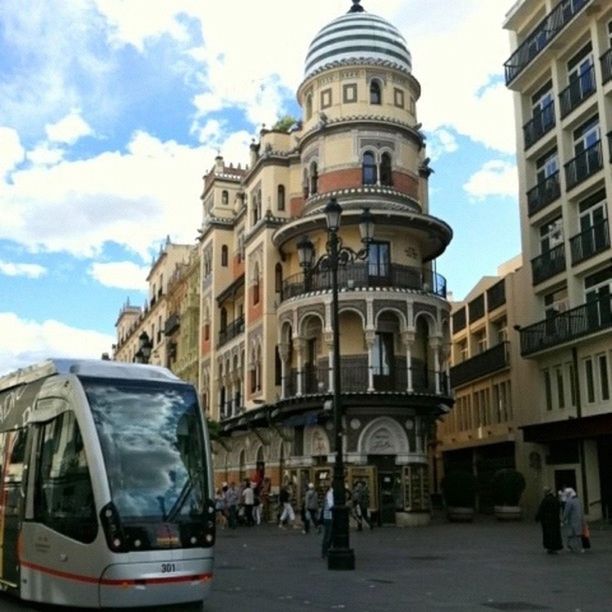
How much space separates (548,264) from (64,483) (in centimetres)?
2972

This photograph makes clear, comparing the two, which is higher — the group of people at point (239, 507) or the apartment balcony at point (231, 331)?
the apartment balcony at point (231, 331)

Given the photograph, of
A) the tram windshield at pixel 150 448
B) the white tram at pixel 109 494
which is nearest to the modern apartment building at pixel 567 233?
the tram windshield at pixel 150 448

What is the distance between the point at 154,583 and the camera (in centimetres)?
1078

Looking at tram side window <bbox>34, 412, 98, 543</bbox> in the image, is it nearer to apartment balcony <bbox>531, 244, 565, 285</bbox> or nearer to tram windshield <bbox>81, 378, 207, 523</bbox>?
tram windshield <bbox>81, 378, 207, 523</bbox>

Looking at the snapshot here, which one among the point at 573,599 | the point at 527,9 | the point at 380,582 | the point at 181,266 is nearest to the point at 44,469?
the point at 380,582

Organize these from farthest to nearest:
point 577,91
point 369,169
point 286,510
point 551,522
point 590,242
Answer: point 369,169, point 577,91, point 590,242, point 286,510, point 551,522

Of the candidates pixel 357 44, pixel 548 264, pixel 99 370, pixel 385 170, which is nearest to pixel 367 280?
pixel 385 170

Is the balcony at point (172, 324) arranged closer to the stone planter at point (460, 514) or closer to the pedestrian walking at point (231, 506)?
the pedestrian walking at point (231, 506)

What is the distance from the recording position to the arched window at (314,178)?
39.3 m

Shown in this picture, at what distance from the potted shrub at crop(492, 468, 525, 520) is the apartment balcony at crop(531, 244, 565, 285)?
8441 mm

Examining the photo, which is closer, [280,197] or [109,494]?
[109,494]

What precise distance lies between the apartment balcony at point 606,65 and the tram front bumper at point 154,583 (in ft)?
91.4

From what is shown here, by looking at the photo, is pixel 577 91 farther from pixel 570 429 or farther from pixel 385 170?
pixel 570 429

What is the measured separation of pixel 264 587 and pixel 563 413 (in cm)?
2414
